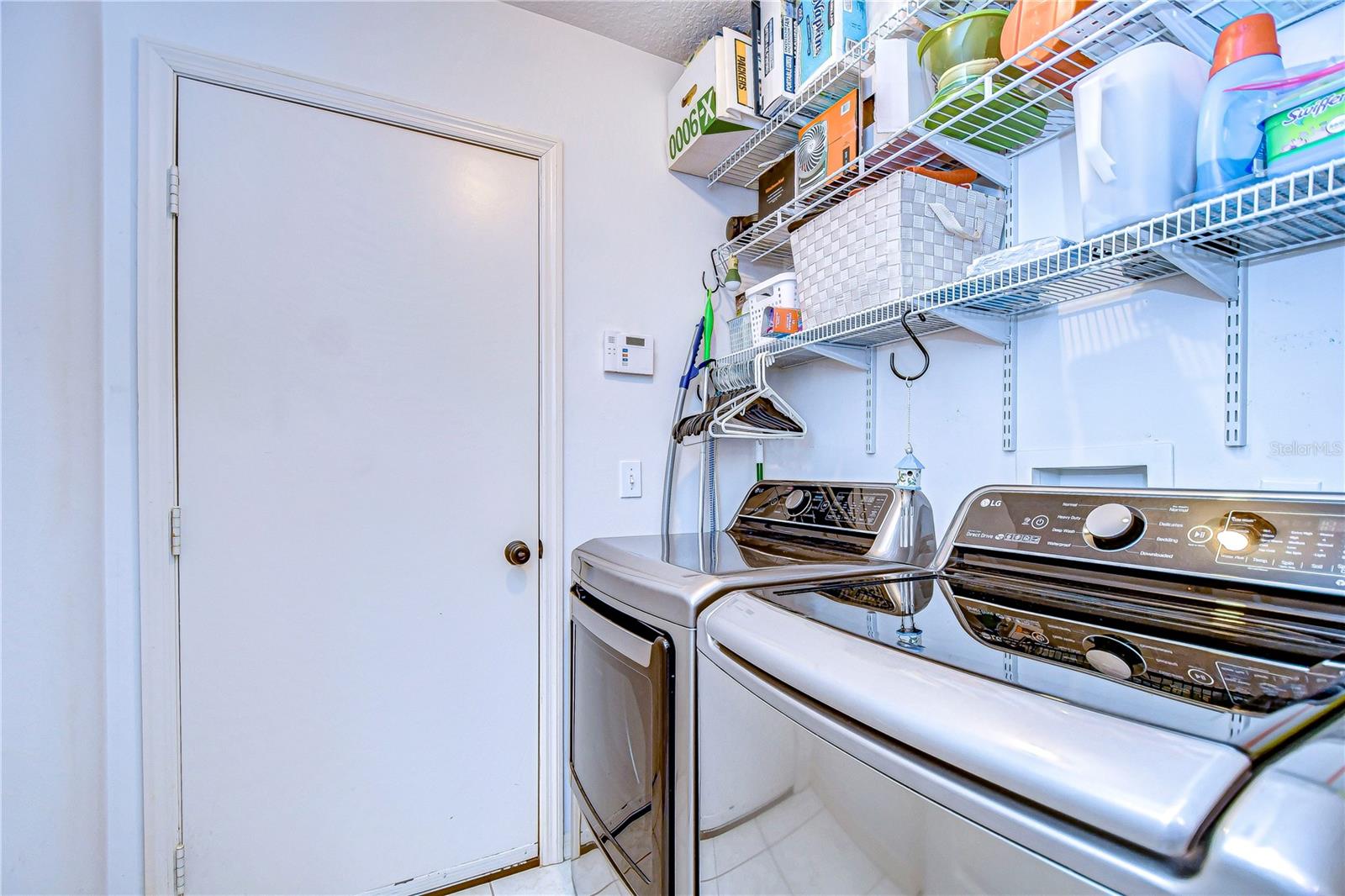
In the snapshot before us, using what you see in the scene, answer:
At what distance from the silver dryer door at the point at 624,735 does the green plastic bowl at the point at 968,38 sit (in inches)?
49.8

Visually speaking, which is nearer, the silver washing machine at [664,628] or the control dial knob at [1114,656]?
the control dial knob at [1114,656]

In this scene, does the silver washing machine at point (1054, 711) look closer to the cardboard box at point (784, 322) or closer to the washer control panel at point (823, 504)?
the washer control panel at point (823, 504)

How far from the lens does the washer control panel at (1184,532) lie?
30.1 inches

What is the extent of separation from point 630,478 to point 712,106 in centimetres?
117

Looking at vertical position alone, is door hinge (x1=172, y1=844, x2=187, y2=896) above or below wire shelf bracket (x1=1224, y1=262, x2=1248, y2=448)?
below

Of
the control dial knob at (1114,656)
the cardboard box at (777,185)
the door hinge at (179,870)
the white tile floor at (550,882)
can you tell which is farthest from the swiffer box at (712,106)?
the door hinge at (179,870)

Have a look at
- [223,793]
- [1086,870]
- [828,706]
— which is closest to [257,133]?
[223,793]

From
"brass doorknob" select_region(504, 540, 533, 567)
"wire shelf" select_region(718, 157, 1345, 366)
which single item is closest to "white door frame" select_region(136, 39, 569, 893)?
"brass doorknob" select_region(504, 540, 533, 567)

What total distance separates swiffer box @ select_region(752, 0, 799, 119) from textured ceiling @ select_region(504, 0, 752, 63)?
0.15m

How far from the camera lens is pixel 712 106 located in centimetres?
185

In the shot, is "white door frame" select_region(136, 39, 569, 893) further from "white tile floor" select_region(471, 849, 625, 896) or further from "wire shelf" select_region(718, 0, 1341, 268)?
"wire shelf" select_region(718, 0, 1341, 268)

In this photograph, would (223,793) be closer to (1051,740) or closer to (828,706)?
(828,706)

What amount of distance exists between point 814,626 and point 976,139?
1207 mm

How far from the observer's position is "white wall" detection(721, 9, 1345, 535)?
3.19 feet
